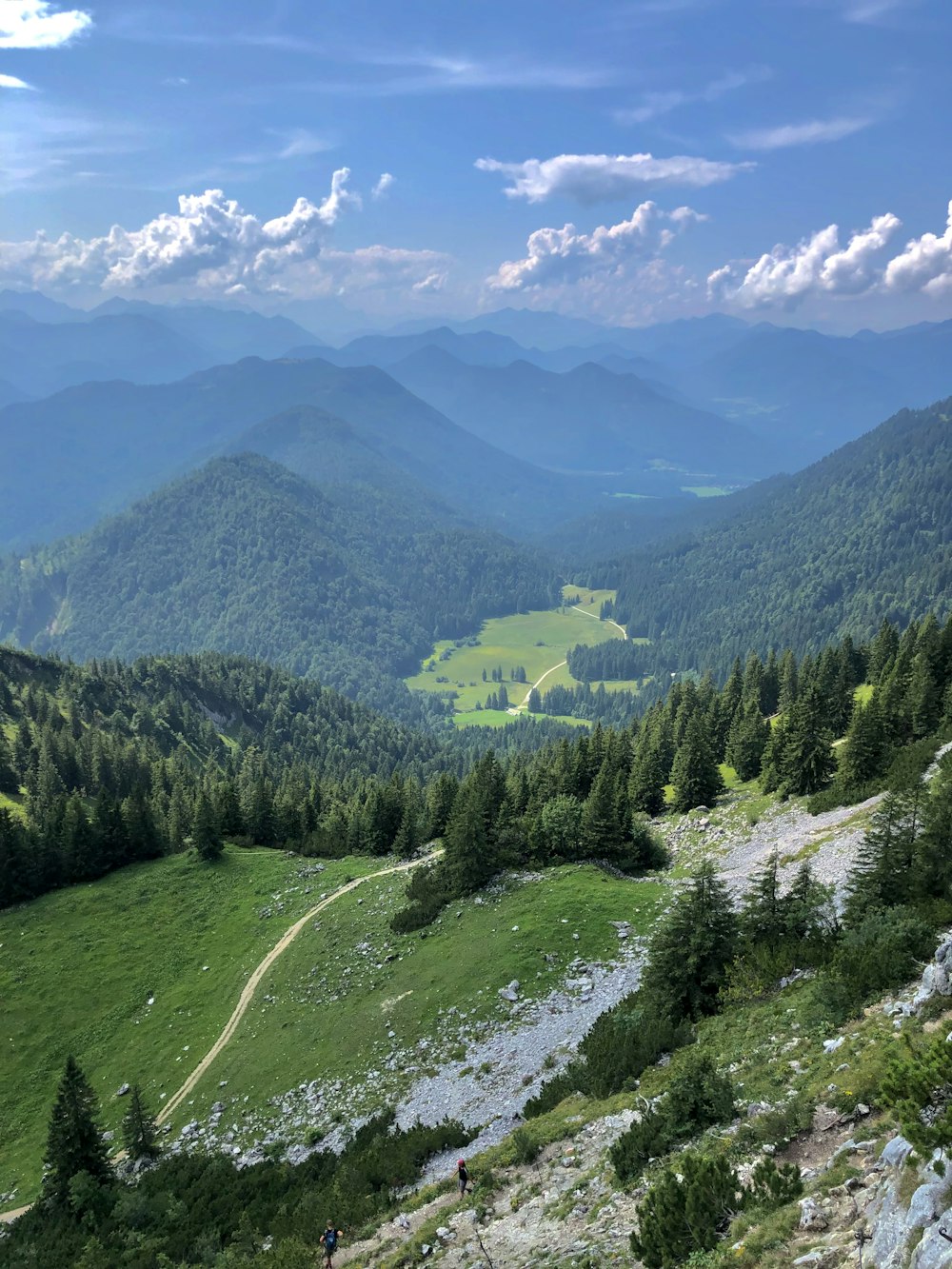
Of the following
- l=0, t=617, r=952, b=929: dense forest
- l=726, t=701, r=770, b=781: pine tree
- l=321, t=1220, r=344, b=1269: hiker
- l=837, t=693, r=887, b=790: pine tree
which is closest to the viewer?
l=321, t=1220, r=344, b=1269: hiker

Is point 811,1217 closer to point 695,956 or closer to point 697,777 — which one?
point 695,956

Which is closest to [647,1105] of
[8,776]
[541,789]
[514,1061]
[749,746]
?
[514,1061]

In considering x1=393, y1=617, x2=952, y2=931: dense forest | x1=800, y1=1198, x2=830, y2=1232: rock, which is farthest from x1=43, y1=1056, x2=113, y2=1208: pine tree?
x1=800, y1=1198, x2=830, y2=1232: rock

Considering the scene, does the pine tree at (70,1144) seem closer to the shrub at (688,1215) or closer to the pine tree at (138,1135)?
the pine tree at (138,1135)

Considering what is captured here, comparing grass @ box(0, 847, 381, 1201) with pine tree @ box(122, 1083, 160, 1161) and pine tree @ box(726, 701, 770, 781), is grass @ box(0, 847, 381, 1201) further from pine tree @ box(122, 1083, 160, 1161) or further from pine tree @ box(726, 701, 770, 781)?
pine tree @ box(726, 701, 770, 781)

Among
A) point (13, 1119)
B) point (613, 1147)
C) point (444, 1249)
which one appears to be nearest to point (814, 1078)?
point (613, 1147)

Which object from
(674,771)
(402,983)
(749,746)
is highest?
(749,746)
